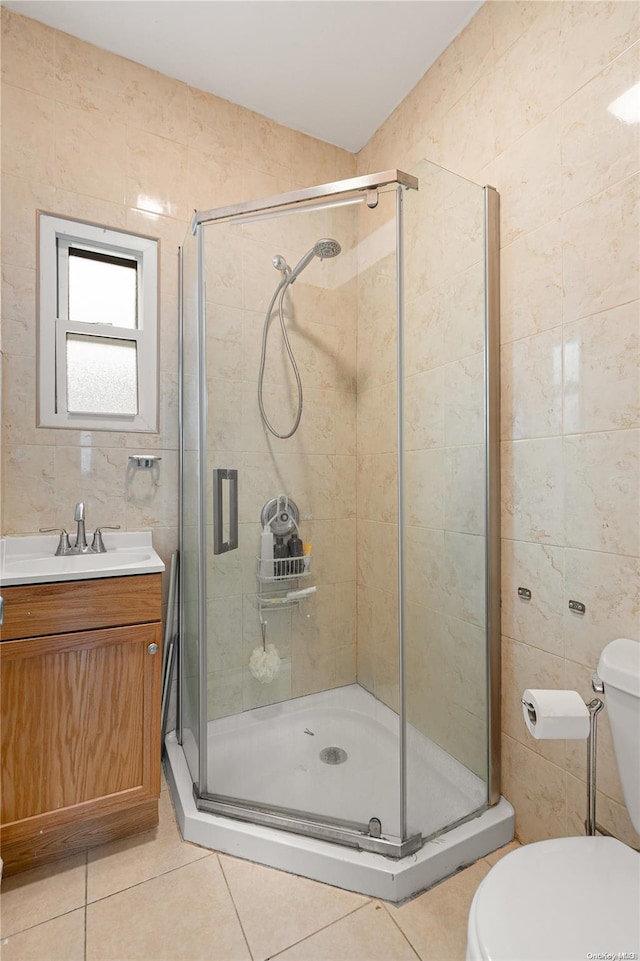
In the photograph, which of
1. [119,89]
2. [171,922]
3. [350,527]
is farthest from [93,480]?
[119,89]

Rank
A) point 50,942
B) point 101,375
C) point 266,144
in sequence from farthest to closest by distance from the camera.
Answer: point 266,144 < point 101,375 < point 50,942

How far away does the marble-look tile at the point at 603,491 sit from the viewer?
1.09 m

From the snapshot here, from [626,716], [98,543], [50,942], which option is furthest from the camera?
[98,543]

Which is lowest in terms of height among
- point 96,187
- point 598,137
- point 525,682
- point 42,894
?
point 42,894

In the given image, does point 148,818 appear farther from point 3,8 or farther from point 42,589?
point 3,8

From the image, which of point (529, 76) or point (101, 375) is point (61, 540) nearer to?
point (101, 375)

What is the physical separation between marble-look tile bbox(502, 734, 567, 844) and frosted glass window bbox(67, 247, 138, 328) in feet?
6.89

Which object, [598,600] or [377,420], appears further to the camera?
[377,420]

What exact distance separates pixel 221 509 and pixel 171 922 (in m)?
1.09

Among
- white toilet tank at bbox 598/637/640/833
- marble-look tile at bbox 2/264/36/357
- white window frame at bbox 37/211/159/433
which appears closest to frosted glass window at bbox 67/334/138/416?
white window frame at bbox 37/211/159/433

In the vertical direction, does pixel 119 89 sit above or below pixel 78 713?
above

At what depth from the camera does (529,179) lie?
1341 millimetres

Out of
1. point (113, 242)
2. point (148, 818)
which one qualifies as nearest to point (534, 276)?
point (113, 242)

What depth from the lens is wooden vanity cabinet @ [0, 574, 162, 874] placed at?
1.22 metres
